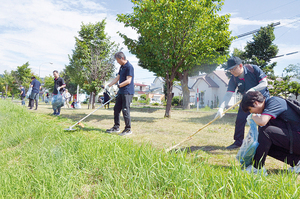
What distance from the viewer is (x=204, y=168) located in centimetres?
218

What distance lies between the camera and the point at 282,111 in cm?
242

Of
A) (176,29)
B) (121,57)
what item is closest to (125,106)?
(121,57)

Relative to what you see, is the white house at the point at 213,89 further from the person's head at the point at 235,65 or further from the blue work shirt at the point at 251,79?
the person's head at the point at 235,65

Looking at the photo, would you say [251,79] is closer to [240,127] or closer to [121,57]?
[240,127]

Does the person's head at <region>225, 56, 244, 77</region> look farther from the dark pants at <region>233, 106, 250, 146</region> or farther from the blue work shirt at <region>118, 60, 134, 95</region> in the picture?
the blue work shirt at <region>118, 60, 134, 95</region>

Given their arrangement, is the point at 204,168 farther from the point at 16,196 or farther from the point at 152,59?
the point at 152,59

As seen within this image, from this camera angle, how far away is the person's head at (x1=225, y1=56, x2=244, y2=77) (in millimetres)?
3567

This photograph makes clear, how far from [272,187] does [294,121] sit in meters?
1.00

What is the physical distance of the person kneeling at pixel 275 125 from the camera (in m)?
2.39

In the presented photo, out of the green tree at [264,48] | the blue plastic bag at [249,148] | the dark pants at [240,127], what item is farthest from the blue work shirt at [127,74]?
the green tree at [264,48]

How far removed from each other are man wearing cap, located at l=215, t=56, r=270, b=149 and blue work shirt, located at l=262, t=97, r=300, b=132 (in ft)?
3.35

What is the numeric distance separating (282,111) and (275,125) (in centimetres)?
25

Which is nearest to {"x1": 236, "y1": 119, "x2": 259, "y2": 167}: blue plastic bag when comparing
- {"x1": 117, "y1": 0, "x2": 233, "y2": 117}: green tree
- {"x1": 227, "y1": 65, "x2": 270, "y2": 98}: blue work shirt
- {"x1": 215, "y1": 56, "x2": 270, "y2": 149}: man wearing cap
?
{"x1": 215, "y1": 56, "x2": 270, "y2": 149}: man wearing cap

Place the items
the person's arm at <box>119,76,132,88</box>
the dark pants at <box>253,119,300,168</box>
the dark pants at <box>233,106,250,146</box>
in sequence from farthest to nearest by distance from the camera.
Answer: the person's arm at <box>119,76,132,88</box> < the dark pants at <box>233,106,250,146</box> < the dark pants at <box>253,119,300,168</box>
